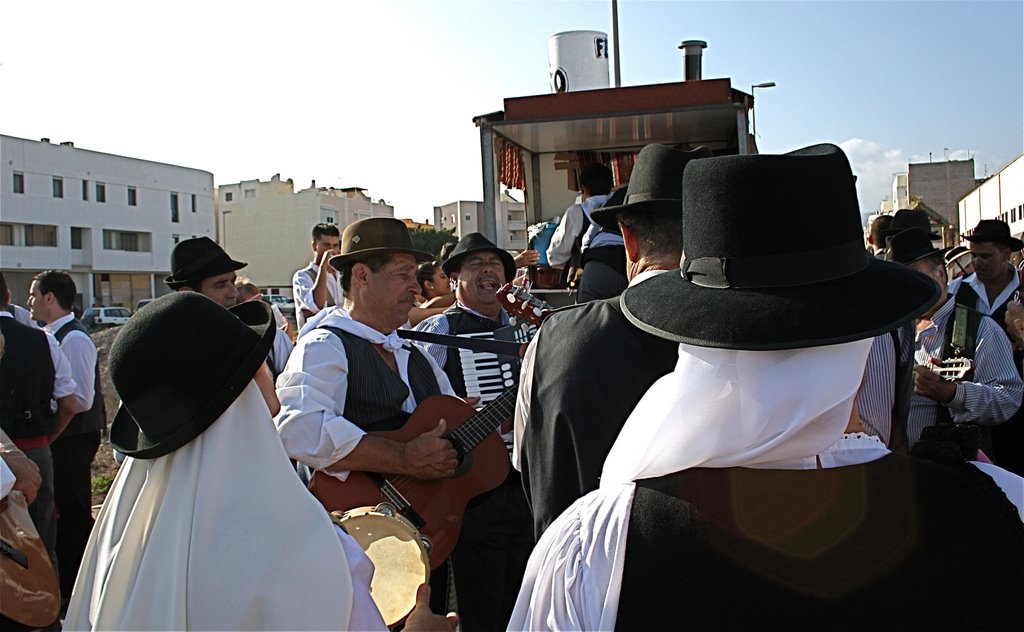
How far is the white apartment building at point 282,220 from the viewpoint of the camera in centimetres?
5894

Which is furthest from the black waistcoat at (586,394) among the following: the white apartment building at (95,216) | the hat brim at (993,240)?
the white apartment building at (95,216)

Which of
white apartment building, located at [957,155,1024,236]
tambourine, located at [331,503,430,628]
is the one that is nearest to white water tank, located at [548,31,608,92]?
tambourine, located at [331,503,430,628]

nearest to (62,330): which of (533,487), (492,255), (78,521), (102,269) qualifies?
(78,521)

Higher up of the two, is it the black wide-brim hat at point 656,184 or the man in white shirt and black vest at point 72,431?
the black wide-brim hat at point 656,184

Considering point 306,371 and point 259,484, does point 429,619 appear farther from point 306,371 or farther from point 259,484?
point 306,371

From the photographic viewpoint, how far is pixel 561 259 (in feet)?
20.9

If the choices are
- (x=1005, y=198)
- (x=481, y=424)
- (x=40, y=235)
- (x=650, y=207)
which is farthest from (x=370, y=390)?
(x=40, y=235)

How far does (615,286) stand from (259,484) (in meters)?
2.86

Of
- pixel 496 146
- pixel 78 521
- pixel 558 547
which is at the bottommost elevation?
pixel 78 521

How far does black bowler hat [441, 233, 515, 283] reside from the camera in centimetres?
564

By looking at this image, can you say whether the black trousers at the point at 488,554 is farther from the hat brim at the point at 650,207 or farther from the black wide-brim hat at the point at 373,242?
the hat brim at the point at 650,207

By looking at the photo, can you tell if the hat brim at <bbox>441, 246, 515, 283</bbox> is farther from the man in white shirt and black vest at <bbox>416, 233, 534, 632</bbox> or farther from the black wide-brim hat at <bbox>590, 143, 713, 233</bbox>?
the black wide-brim hat at <bbox>590, 143, 713, 233</bbox>

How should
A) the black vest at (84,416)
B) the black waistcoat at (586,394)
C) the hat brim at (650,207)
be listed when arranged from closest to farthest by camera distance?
1. the black waistcoat at (586,394)
2. the hat brim at (650,207)
3. the black vest at (84,416)

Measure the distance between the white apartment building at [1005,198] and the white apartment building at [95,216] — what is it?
4568cm
